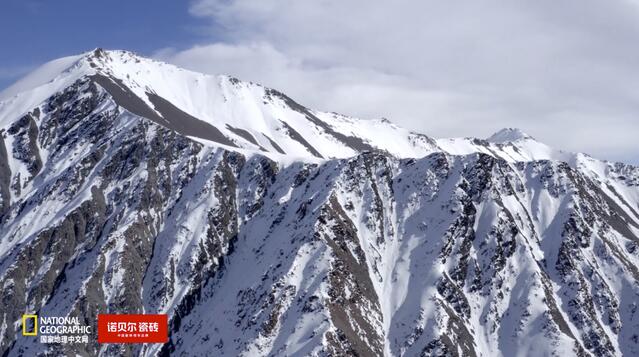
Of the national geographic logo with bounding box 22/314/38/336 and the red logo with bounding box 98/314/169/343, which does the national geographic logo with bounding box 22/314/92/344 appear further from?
the red logo with bounding box 98/314/169/343

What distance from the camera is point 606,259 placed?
7470 inches

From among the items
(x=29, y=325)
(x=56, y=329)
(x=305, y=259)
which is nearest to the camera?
(x=56, y=329)

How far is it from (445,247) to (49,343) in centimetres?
8942

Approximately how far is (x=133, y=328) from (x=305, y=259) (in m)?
42.0

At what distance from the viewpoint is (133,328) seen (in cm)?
17138

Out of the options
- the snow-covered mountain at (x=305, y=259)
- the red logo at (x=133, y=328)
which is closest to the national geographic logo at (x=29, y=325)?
the snow-covered mountain at (x=305, y=259)

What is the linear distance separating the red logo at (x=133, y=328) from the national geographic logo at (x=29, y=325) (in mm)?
13895

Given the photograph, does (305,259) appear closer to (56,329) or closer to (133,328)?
(133,328)

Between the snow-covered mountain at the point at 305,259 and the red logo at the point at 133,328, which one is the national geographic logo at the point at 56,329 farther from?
the red logo at the point at 133,328

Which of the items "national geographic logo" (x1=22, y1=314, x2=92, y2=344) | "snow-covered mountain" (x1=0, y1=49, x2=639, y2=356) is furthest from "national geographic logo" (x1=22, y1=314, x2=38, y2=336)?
"snow-covered mountain" (x1=0, y1=49, x2=639, y2=356)

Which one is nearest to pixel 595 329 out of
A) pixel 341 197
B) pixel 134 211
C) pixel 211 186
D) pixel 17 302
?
pixel 341 197

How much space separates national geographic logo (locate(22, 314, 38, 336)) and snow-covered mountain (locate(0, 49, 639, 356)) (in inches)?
64.2

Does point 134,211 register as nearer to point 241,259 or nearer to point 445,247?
point 241,259

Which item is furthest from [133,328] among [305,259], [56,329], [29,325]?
[305,259]
